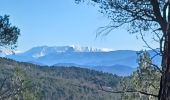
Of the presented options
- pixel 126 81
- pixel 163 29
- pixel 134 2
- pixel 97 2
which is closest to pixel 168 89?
pixel 163 29

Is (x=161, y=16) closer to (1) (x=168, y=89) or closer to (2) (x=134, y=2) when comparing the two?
(2) (x=134, y=2)

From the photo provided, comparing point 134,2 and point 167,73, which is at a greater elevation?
point 134,2

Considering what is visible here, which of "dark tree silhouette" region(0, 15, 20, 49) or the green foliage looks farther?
"dark tree silhouette" region(0, 15, 20, 49)

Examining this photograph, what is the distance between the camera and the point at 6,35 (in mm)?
24094

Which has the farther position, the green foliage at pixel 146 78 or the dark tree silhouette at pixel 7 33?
the dark tree silhouette at pixel 7 33

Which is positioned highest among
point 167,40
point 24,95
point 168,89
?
point 167,40

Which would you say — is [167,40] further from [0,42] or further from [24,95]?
[24,95]

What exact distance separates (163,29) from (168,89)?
472cm

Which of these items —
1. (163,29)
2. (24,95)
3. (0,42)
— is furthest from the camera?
(24,95)

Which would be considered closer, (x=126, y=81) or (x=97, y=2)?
(x=97, y=2)

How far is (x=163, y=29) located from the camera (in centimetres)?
1096

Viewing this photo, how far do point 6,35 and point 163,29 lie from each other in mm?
14355

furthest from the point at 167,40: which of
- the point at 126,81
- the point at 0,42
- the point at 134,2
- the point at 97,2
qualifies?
the point at 126,81

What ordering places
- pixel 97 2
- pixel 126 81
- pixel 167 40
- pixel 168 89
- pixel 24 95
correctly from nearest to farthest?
pixel 168 89 → pixel 167 40 → pixel 97 2 → pixel 24 95 → pixel 126 81
